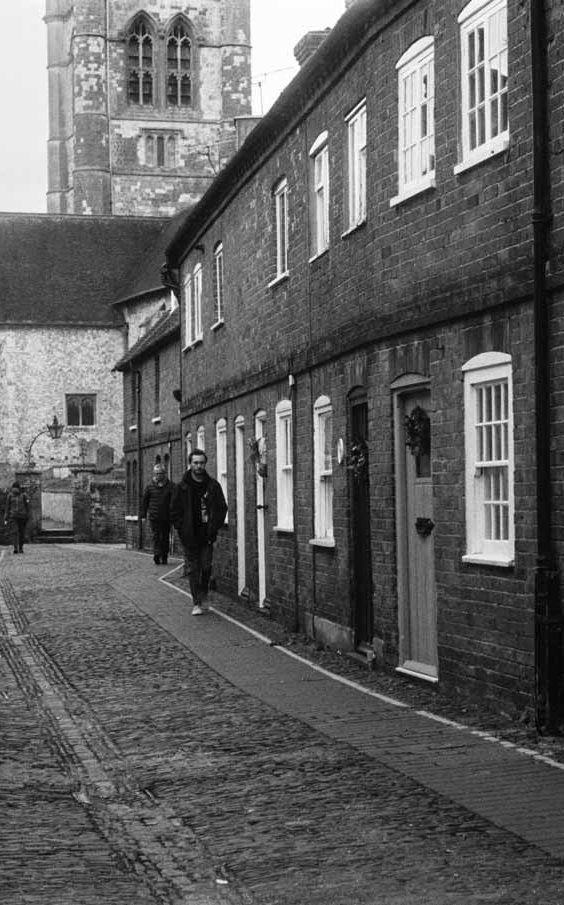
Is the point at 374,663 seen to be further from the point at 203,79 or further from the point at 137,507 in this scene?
the point at 203,79

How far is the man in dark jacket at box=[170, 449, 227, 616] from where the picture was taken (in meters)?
19.9

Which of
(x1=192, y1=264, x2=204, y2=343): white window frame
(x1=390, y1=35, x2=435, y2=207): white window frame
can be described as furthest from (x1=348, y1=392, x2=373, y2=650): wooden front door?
(x1=192, y1=264, x2=204, y2=343): white window frame

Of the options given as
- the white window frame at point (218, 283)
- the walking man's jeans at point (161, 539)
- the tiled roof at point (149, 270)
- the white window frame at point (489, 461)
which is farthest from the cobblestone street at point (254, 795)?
the tiled roof at point (149, 270)

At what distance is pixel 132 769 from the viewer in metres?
9.62

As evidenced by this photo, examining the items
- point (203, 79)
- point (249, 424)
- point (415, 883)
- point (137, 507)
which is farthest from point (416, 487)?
point (203, 79)

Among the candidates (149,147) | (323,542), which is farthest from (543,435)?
(149,147)

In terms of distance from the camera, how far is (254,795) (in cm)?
862

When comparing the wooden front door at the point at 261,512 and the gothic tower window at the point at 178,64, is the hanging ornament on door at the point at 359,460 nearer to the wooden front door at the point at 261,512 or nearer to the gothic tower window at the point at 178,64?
the wooden front door at the point at 261,512

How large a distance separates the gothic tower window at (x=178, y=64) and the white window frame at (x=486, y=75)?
237 feet

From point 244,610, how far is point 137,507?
24.9m

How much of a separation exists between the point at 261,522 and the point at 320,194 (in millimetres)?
5505

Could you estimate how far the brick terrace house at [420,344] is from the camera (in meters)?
10.7

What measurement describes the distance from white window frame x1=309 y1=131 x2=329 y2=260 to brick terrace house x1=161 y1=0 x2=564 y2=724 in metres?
0.04

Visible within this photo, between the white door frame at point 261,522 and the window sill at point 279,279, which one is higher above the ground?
the window sill at point 279,279
